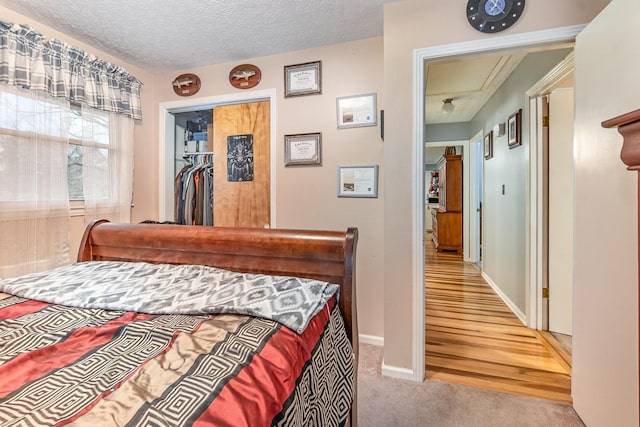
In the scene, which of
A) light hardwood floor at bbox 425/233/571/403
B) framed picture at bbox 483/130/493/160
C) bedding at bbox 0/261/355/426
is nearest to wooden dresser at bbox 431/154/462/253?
framed picture at bbox 483/130/493/160

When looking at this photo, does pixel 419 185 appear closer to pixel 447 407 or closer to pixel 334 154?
pixel 334 154

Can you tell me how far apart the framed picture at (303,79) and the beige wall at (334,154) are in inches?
1.6

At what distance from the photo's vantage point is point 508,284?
3.20 metres

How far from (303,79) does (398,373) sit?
2.39 m

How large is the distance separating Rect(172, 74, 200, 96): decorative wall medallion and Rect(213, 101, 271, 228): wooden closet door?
33 centimetres

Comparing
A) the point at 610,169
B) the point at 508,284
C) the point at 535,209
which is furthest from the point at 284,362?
the point at 508,284

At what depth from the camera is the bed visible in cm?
58

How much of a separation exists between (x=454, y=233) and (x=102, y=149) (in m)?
5.91

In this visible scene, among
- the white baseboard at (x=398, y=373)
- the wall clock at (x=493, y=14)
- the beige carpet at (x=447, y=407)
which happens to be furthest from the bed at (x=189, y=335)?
the wall clock at (x=493, y=14)

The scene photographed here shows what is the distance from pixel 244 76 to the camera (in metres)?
2.74

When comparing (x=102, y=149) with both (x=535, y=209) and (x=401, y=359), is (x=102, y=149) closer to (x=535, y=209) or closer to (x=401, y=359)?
(x=401, y=359)

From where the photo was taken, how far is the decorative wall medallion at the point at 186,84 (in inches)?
115

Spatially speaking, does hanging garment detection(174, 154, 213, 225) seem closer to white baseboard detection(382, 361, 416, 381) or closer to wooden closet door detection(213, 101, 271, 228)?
wooden closet door detection(213, 101, 271, 228)

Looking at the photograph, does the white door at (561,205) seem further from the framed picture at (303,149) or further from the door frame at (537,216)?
the framed picture at (303,149)
